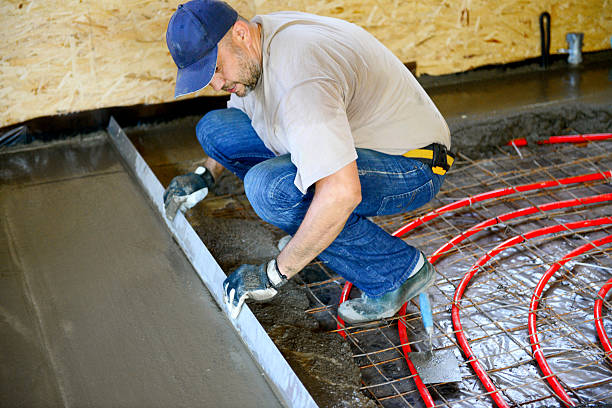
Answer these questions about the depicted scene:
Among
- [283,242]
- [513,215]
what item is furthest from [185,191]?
[513,215]

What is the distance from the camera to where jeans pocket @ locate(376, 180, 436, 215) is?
2223 millimetres

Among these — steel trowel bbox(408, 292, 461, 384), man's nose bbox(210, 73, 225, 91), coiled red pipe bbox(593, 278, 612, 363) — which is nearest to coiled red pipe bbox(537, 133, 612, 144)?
coiled red pipe bbox(593, 278, 612, 363)

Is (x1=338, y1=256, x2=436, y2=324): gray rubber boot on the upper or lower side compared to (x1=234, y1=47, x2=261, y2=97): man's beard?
lower

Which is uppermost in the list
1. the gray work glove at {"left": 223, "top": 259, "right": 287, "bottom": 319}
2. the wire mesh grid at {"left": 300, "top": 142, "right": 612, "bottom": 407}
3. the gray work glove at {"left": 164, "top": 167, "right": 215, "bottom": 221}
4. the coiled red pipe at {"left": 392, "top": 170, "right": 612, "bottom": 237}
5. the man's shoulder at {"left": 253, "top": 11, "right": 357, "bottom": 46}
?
the man's shoulder at {"left": 253, "top": 11, "right": 357, "bottom": 46}

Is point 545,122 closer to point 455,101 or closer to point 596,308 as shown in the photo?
point 455,101

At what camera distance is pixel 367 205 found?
2.18 metres

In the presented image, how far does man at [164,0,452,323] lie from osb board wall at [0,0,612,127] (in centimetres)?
146

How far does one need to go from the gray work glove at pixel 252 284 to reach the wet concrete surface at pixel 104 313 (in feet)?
0.48

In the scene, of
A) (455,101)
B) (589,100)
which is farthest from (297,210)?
(589,100)

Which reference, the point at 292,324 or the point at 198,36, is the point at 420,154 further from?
the point at 198,36

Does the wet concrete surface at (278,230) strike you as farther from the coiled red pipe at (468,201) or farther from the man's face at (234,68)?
the man's face at (234,68)

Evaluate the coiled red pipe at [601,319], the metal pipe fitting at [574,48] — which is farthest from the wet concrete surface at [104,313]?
the metal pipe fitting at [574,48]

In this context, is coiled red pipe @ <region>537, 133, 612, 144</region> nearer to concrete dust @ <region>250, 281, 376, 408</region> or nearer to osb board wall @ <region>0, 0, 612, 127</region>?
osb board wall @ <region>0, 0, 612, 127</region>

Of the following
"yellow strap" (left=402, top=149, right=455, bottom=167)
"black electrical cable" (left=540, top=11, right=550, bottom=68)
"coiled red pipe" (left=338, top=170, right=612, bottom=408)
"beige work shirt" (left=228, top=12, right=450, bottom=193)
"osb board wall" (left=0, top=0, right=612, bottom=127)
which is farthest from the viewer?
"black electrical cable" (left=540, top=11, right=550, bottom=68)
